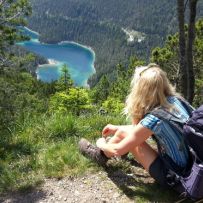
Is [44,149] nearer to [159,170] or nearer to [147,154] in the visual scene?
[147,154]

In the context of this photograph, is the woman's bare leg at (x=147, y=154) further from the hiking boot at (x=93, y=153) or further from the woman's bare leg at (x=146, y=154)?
the hiking boot at (x=93, y=153)

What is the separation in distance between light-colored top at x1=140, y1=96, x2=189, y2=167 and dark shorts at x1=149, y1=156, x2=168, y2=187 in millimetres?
167

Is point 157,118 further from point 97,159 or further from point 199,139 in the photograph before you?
point 97,159

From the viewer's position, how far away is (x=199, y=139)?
3.73 m

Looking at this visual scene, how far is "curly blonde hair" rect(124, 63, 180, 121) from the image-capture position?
4039 mm

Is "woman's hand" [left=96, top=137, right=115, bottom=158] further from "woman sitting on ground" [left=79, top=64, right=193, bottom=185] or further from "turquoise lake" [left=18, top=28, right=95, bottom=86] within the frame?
"turquoise lake" [left=18, top=28, right=95, bottom=86]

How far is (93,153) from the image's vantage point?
5.00 m

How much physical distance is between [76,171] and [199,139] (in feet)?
5.81

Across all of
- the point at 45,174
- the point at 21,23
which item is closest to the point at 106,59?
the point at 21,23

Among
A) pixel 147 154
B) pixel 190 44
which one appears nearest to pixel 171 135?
pixel 147 154

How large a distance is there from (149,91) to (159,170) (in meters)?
0.82

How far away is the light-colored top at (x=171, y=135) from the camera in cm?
395

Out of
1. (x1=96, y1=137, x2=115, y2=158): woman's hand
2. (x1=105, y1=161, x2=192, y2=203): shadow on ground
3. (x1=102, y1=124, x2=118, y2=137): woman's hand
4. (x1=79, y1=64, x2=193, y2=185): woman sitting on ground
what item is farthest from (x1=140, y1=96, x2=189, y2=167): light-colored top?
(x1=102, y1=124, x2=118, y2=137): woman's hand

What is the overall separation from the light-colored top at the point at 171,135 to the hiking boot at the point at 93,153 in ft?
3.22
